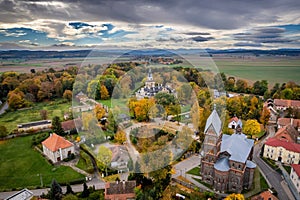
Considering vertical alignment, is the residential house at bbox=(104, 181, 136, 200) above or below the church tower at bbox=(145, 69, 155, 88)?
below

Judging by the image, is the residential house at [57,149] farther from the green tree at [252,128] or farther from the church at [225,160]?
the green tree at [252,128]

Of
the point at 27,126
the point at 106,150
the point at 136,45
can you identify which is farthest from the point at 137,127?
the point at 27,126

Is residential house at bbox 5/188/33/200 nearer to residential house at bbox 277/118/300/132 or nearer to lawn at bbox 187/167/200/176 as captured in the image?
lawn at bbox 187/167/200/176

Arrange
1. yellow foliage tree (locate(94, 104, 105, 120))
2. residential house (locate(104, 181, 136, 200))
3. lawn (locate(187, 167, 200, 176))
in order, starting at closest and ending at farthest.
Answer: residential house (locate(104, 181, 136, 200)), lawn (locate(187, 167, 200, 176)), yellow foliage tree (locate(94, 104, 105, 120))

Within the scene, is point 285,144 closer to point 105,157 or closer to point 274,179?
point 274,179

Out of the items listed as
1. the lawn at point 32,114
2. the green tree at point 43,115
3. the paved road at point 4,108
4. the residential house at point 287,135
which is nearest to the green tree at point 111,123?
the lawn at point 32,114

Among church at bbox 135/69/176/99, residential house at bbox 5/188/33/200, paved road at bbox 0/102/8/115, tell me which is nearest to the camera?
Answer: residential house at bbox 5/188/33/200

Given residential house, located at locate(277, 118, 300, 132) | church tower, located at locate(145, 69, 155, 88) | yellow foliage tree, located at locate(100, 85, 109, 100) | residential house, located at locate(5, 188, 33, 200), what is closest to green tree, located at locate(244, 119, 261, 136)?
residential house, located at locate(277, 118, 300, 132)
